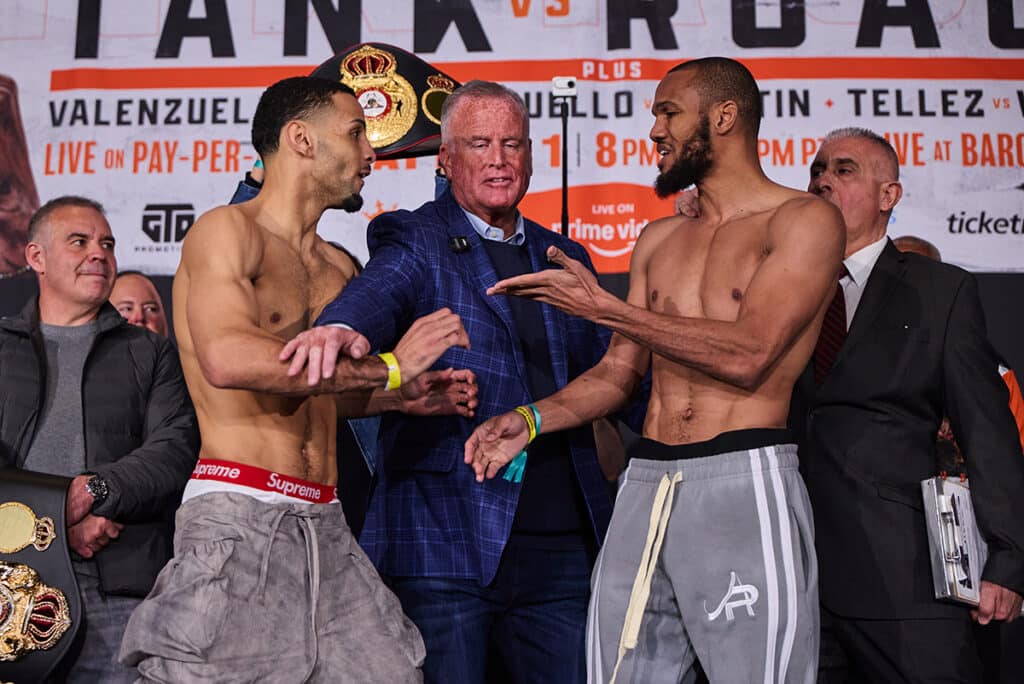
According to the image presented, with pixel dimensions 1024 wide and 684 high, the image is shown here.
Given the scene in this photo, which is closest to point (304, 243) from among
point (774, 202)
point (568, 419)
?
point (568, 419)

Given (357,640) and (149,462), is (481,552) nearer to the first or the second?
(357,640)

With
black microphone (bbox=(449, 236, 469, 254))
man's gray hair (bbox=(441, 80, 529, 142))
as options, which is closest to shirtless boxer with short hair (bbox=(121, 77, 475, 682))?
black microphone (bbox=(449, 236, 469, 254))

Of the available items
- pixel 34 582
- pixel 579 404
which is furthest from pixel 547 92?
pixel 34 582

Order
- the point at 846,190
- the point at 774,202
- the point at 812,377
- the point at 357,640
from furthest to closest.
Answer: the point at 846,190
the point at 812,377
the point at 774,202
the point at 357,640

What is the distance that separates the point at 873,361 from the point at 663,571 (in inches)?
35.3

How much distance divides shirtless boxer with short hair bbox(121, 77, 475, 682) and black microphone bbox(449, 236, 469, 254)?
13.9 inches

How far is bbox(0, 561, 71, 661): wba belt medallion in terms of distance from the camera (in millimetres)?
2766

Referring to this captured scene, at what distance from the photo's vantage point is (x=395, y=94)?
3.55m

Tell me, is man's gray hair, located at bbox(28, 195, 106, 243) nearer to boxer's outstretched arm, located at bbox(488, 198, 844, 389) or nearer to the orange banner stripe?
the orange banner stripe

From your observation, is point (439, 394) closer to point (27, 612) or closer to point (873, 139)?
point (27, 612)

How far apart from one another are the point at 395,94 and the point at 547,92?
1.00 m

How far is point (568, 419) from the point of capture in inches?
104

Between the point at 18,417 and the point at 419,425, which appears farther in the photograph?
the point at 18,417

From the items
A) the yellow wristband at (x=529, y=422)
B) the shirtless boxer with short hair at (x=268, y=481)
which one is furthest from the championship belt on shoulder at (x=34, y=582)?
the yellow wristband at (x=529, y=422)
